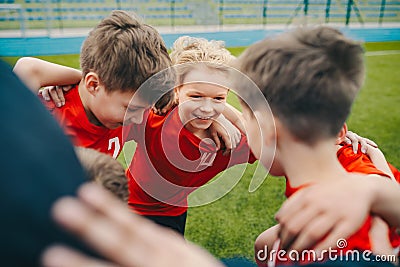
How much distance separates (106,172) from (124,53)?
2.86 feet

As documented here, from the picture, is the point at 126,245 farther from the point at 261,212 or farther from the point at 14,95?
the point at 261,212

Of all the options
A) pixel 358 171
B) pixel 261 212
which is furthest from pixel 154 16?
pixel 358 171

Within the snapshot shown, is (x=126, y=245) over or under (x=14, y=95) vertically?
under

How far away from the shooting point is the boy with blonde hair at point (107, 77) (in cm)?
179

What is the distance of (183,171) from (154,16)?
645 inches

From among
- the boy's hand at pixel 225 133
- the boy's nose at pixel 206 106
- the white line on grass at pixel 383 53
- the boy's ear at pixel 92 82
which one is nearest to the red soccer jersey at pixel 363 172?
the boy's hand at pixel 225 133

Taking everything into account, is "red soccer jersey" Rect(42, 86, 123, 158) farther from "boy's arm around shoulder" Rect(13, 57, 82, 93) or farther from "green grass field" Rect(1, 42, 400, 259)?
"green grass field" Rect(1, 42, 400, 259)

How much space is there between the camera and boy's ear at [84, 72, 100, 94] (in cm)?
182

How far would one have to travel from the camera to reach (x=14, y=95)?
0.53 m

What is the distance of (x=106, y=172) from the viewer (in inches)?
41.0

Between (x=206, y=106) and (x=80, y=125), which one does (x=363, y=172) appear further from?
(x=80, y=125)

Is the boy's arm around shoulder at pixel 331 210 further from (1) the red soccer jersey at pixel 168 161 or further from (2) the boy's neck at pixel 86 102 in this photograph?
(2) the boy's neck at pixel 86 102

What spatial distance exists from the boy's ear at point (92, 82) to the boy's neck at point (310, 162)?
991 mm

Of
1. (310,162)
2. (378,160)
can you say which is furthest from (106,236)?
(378,160)
